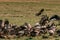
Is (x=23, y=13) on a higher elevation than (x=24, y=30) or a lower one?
higher

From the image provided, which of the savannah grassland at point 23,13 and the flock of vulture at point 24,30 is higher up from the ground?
the savannah grassland at point 23,13

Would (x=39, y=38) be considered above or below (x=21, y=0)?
below

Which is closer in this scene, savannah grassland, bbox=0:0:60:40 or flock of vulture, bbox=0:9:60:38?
flock of vulture, bbox=0:9:60:38

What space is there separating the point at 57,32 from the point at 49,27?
54 centimetres

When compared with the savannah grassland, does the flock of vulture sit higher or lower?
lower

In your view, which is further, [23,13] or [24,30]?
[23,13]

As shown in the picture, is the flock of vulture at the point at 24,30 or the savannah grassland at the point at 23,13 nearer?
the flock of vulture at the point at 24,30

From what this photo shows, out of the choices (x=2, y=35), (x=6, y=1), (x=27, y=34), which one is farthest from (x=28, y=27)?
(x=6, y=1)

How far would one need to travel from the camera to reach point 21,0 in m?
32.6

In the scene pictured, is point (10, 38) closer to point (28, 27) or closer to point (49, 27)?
point (28, 27)

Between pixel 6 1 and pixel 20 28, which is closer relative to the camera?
pixel 20 28

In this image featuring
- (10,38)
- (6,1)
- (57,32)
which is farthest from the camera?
(6,1)

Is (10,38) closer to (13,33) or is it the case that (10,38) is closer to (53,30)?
(13,33)

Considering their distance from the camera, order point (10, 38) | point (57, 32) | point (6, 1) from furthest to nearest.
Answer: point (6, 1) → point (57, 32) → point (10, 38)
